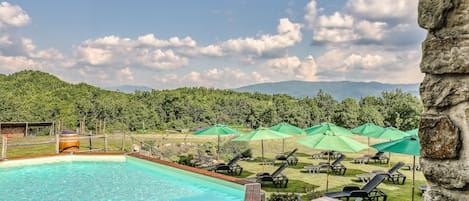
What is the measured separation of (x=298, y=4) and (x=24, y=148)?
22.2 m

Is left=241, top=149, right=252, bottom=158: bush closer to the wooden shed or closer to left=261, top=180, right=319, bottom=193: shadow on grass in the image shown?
left=261, top=180, right=319, bottom=193: shadow on grass

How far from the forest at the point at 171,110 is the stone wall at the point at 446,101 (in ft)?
113

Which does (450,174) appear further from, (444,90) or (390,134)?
(390,134)

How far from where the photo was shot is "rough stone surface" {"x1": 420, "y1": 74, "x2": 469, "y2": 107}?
5.89 ft

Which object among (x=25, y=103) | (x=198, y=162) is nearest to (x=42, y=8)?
(x=25, y=103)

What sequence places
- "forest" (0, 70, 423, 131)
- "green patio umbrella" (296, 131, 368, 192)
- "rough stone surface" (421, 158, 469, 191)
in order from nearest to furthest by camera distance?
"rough stone surface" (421, 158, 469, 191)
"green patio umbrella" (296, 131, 368, 192)
"forest" (0, 70, 423, 131)

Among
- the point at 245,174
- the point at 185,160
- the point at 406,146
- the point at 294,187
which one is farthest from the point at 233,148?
the point at 406,146

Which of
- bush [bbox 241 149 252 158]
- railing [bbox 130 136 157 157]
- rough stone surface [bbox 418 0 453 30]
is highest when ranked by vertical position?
rough stone surface [bbox 418 0 453 30]

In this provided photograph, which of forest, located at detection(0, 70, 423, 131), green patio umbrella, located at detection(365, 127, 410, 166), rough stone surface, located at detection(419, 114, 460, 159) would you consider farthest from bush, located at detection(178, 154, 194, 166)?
forest, located at detection(0, 70, 423, 131)

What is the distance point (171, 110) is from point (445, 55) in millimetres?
44324

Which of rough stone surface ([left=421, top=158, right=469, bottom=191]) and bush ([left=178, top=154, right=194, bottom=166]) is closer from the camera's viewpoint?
rough stone surface ([left=421, top=158, right=469, bottom=191])

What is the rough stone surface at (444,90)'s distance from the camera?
179 cm

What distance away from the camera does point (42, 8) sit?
37438mm

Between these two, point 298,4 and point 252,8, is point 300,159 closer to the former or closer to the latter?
point 252,8
